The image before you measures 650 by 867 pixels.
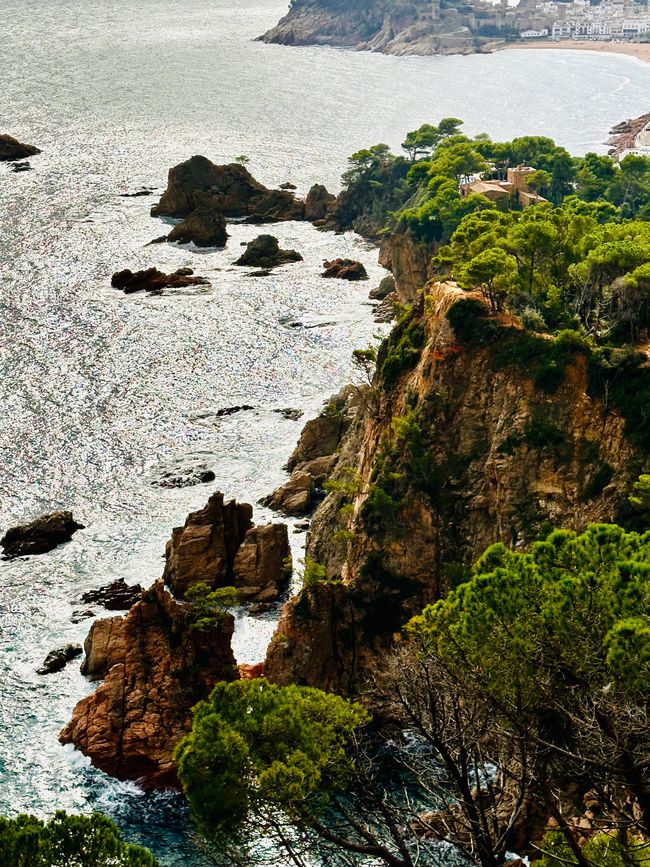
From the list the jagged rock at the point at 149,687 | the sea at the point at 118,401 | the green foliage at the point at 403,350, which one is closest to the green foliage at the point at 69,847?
the sea at the point at 118,401

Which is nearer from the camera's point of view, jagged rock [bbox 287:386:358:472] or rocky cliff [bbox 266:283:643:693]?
rocky cliff [bbox 266:283:643:693]

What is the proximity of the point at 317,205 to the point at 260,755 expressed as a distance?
132m

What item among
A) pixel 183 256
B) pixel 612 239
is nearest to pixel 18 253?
pixel 183 256

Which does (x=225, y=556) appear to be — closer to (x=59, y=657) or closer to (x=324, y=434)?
(x=59, y=657)

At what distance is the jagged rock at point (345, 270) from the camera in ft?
447

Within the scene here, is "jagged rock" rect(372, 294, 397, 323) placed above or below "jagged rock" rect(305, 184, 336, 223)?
below

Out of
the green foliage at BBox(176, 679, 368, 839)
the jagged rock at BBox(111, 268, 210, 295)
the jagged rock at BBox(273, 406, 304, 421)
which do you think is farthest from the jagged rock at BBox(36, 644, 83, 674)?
the jagged rock at BBox(111, 268, 210, 295)

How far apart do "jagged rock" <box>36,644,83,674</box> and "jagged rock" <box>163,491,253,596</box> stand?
839 centimetres

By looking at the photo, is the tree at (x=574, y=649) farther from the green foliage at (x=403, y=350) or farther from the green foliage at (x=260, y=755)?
the green foliage at (x=403, y=350)

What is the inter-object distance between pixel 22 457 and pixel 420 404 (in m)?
38.3

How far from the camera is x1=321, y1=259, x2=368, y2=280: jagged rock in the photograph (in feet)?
447

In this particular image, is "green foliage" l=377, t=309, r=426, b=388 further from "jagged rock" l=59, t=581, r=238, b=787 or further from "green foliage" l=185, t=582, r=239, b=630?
"jagged rock" l=59, t=581, r=238, b=787

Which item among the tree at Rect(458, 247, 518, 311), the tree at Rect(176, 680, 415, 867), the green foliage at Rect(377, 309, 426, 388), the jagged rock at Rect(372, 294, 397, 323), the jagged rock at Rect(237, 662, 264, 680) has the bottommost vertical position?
the jagged rock at Rect(237, 662, 264, 680)

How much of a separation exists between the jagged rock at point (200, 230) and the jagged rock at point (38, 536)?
73.9 meters
